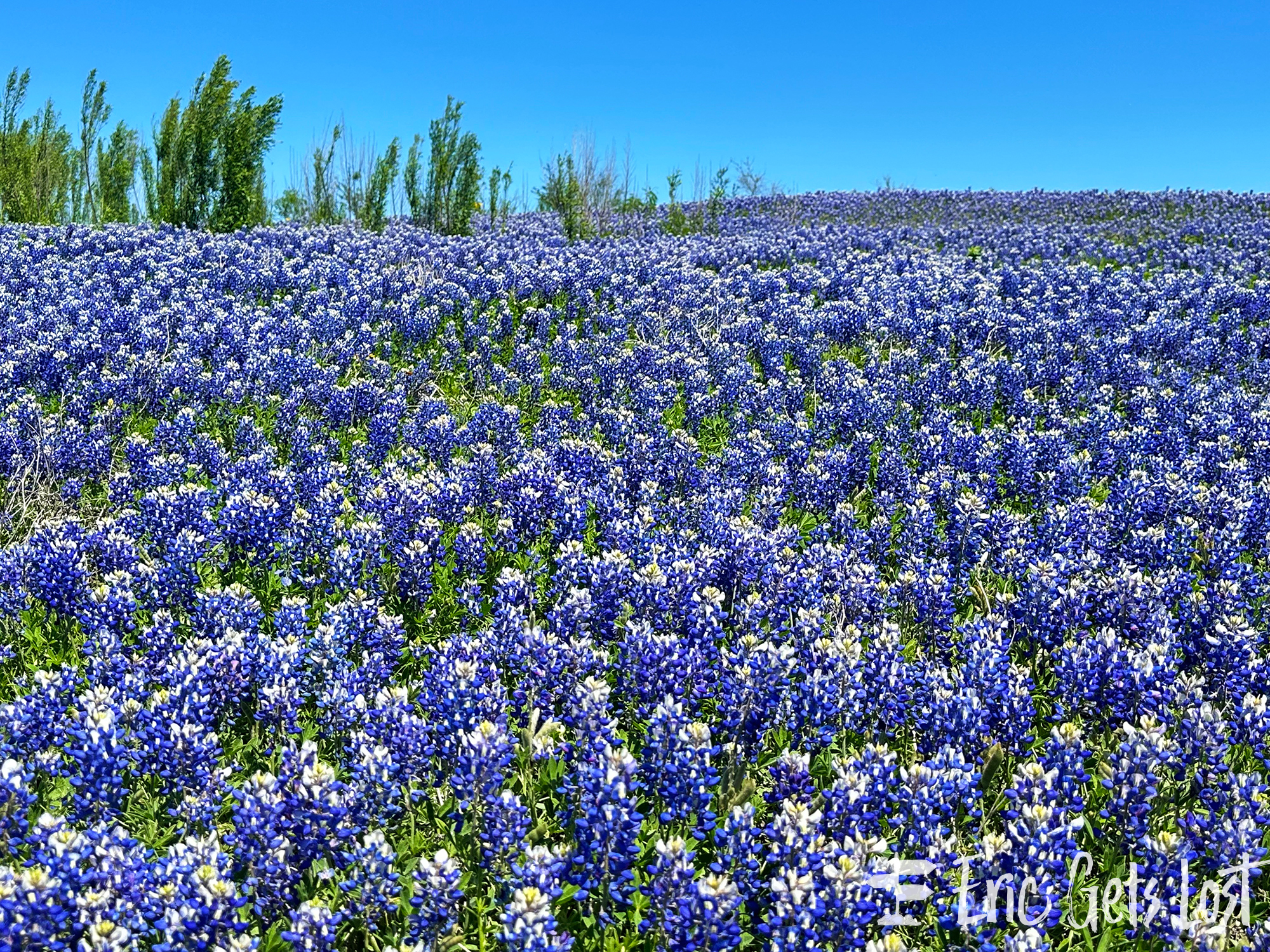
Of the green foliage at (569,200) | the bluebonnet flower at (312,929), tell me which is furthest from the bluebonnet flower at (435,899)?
the green foliage at (569,200)

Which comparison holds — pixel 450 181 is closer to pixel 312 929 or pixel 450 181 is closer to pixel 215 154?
pixel 215 154

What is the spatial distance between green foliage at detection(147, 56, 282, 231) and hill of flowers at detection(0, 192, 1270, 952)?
1194cm

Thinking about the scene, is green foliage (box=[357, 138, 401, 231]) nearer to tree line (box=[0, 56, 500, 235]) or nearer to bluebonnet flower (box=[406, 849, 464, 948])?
tree line (box=[0, 56, 500, 235])

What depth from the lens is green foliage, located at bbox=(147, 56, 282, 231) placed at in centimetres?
2211

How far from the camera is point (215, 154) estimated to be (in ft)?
73.6

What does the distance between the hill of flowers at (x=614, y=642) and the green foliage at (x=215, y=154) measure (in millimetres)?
11937

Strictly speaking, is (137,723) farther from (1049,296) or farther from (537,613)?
(1049,296)

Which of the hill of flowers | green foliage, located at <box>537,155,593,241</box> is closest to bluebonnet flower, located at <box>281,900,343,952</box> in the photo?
the hill of flowers

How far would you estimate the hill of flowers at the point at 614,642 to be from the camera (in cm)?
315

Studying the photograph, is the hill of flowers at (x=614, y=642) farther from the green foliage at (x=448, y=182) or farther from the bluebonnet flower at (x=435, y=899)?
the green foliage at (x=448, y=182)

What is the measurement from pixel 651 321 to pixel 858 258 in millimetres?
7713

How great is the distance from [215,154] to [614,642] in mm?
22274

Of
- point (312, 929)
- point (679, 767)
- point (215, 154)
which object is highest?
point (215, 154)

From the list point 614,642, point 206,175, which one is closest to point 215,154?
point 206,175
